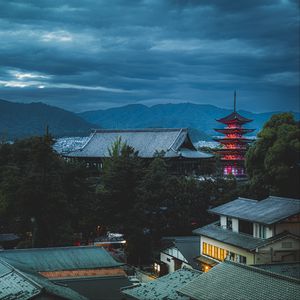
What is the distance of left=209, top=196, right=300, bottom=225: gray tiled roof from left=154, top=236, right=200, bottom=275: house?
347 cm

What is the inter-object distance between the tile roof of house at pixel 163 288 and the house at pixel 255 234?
675 cm

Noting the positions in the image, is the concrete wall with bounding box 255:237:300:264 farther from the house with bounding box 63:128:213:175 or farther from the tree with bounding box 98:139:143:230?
the house with bounding box 63:128:213:175

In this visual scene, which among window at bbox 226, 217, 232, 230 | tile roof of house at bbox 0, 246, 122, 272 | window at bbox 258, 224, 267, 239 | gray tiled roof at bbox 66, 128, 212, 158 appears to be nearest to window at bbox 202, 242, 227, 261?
window at bbox 226, 217, 232, 230

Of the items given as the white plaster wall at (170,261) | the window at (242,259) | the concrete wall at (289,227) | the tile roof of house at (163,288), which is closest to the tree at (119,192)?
the white plaster wall at (170,261)

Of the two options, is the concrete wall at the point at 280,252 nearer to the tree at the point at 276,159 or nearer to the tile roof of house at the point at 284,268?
the tile roof of house at the point at 284,268

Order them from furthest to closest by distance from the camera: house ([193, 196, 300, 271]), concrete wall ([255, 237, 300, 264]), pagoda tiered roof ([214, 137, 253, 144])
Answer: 1. pagoda tiered roof ([214, 137, 253, 144])
2. house ([193, 196, 300, 271])
3. concrete wall ([255, 237, 300, 264])

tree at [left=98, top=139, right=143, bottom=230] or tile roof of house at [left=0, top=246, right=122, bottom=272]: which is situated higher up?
tree at [left=98, top=139, right=143, bottom=230]

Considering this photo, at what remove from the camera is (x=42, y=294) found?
1917 centimetres

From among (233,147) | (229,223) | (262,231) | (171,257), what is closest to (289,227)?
(262,231)

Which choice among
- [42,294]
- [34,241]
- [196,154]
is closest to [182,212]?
[34,241]

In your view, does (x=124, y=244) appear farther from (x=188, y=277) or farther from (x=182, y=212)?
(x=188, y=277)

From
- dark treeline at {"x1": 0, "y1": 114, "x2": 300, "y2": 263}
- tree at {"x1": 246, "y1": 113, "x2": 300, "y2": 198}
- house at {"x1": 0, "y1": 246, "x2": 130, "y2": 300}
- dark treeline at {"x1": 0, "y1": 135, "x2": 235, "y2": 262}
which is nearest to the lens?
house at {"x1": 0, "y1": 246, "x2": 130, "y2": 300}

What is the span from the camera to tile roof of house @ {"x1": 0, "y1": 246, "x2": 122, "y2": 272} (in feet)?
93.2

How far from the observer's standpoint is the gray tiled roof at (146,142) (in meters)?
63.7
